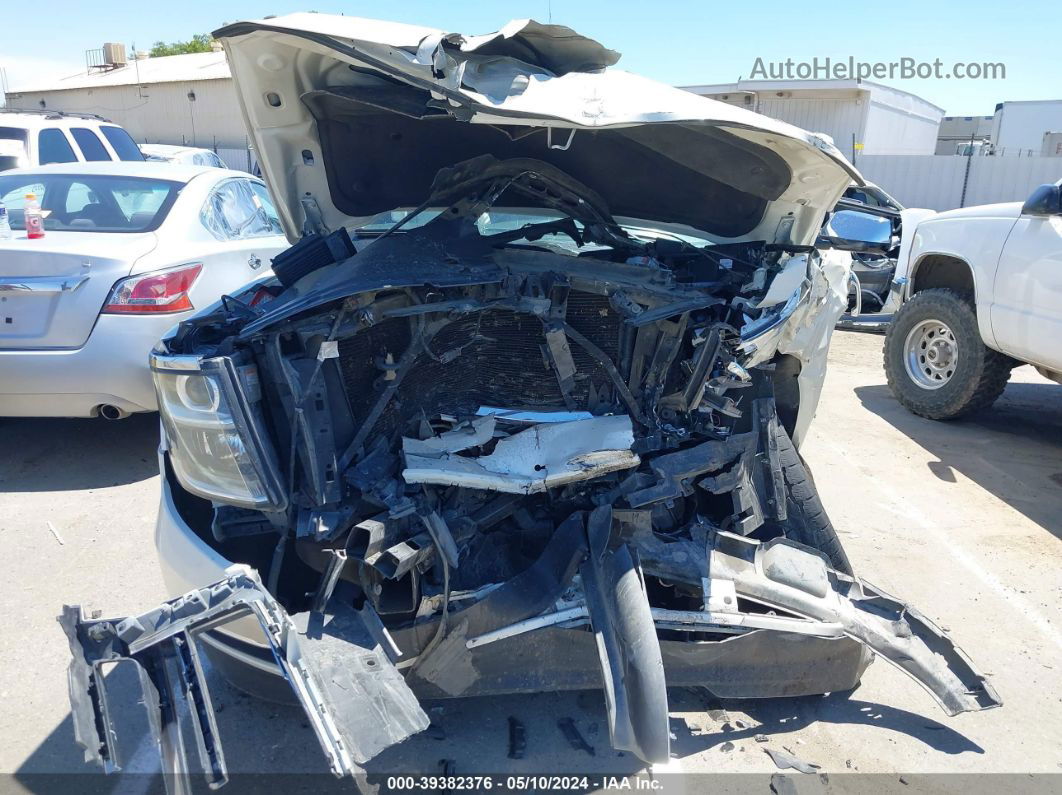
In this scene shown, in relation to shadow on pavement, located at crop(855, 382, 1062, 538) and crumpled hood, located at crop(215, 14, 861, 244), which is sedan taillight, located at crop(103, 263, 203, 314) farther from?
shadow on pavement, located at crop(855, 382, 1062, 538)

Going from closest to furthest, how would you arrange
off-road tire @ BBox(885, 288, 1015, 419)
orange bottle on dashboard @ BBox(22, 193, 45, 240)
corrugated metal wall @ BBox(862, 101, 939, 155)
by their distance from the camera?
1. orange bottle on dashboard @ BBox(22, 193, 45, 240)
2. off-road tire @ BBox(885, 288, 1015, 419)
3. corrugated metal wall @ BBox(862, 101, 939, 155)

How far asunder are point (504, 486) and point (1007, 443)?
4776mm

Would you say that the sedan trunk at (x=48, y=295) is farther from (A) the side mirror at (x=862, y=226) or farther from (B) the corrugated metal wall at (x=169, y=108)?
(B) the corrugated metal wall at (x=169, y=108)

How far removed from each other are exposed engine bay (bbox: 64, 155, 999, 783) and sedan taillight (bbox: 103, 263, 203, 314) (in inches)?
75.0

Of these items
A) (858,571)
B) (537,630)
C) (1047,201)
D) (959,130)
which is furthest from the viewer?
(959,130)

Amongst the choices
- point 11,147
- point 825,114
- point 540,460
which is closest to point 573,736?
point 540,460

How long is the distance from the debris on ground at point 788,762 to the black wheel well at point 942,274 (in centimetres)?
452

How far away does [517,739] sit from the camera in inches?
101

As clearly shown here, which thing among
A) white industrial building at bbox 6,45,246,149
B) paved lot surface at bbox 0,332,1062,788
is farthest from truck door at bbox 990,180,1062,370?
white industrial building at bbox 6,45,246,149

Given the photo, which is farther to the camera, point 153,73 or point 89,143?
point 153,73

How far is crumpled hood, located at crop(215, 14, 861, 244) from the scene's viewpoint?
223 centimetres

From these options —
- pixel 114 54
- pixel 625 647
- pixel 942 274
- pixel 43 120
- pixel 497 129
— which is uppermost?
pixel 114 54

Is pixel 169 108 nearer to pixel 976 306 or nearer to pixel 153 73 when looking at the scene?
pixel 153 73

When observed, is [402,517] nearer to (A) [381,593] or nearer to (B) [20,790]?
(A) [381,593]
